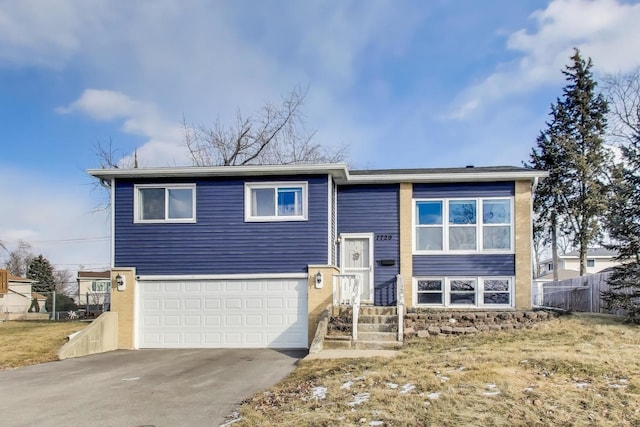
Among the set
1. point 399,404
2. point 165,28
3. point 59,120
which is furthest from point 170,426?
point 59,120

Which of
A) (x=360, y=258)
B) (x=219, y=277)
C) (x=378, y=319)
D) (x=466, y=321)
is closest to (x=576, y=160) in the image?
(x=360, y=258)

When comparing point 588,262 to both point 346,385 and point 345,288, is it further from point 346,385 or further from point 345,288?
point 346,385

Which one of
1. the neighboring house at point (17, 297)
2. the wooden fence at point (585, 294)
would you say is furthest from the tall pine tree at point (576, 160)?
the neighboring house at point (17, 297)

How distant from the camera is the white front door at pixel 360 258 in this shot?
1475cm

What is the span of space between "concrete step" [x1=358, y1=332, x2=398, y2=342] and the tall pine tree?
1915 centimetres

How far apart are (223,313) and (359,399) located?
782 centimetres

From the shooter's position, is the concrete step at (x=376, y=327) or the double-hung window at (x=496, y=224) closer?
the concrete step at (x=376, y=327)

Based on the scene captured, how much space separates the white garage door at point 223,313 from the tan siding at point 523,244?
18.8 ft

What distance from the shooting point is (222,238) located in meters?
13.8

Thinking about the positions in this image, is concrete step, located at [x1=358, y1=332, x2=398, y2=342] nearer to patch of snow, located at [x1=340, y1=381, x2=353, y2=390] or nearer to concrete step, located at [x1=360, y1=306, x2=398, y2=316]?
concrete step, located at [x1=360, y1=306, x2=398, y2=316]

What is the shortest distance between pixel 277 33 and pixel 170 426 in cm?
1333

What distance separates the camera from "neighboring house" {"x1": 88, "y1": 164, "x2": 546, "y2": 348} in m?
13.5

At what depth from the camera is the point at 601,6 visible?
1276cm

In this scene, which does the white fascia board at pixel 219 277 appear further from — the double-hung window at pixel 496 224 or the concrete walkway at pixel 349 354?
the double-hung window at pixel 496 224
